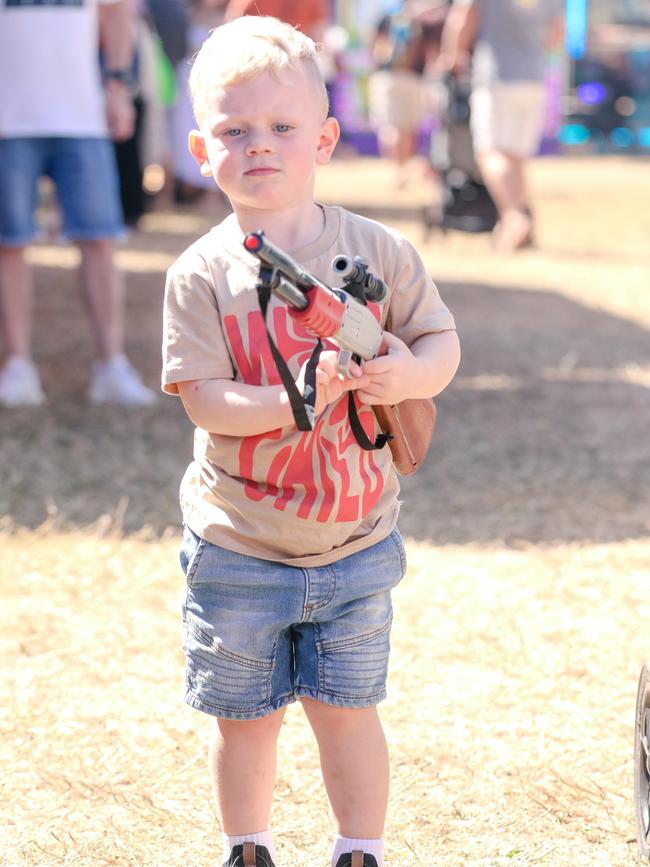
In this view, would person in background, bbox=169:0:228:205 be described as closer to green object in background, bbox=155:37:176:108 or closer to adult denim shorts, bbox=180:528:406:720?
green object in background, bbox=155:37:176:108

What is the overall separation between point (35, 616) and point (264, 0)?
5609 millimetres

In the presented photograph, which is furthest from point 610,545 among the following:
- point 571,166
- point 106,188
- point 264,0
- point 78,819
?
point 571,166

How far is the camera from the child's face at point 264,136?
6.28 ft

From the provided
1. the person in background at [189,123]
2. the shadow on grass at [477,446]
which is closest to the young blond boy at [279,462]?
the shadow on grass at [477,446]

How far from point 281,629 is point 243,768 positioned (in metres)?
0.25

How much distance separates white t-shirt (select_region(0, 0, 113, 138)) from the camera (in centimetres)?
493

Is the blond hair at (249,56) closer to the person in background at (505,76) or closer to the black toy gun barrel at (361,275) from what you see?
the black toy gun barrel at (361,275)

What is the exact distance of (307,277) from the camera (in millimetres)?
1763

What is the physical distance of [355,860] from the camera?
2158mm

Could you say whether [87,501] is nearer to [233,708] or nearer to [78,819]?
[78,819]

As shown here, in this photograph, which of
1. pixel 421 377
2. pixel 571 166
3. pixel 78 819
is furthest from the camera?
pixel 571 166

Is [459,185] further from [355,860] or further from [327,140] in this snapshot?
[355,860]

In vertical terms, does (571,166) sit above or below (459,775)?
below

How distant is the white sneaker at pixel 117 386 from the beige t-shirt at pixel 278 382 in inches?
127
